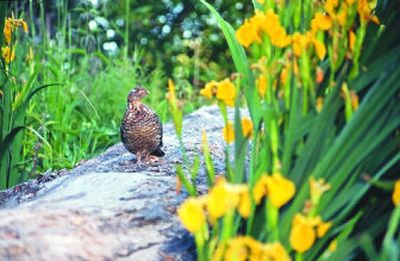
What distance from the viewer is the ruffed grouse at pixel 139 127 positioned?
329cm

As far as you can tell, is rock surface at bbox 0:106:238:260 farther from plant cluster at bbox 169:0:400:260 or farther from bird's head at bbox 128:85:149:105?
bird's head at bbox 128:85:149:105

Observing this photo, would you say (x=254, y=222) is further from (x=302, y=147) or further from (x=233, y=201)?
(x=233, y=201)

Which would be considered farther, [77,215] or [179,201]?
[179,201]

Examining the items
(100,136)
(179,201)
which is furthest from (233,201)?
(100,136)

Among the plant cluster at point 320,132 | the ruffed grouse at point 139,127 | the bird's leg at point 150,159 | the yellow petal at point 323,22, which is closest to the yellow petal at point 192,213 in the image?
the plant cluster at point 320,132

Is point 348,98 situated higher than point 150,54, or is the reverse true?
point 348,98

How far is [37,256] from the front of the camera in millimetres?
2027

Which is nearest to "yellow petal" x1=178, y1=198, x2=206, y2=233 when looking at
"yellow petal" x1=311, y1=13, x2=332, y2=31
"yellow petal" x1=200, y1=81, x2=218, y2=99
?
"yellow petal" x1=200, y1=81, x2=218, y2=99

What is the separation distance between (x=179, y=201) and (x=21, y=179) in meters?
1.94

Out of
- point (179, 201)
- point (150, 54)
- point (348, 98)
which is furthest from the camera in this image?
point (150, 54)

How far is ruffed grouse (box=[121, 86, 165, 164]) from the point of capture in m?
3.29

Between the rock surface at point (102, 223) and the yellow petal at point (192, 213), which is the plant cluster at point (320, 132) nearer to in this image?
the yellow petal at point (192, 213)

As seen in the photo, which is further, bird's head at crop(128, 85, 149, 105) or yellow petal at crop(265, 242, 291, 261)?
bird's head at crop(128, 85, 149, 105)

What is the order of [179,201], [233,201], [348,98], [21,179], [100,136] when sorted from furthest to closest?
[100,136]
[21,179]
[179,201]
[348,98]
[233,201]
